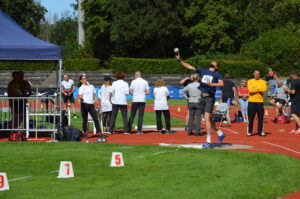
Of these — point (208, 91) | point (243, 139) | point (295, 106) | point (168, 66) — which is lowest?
point (243, 139)

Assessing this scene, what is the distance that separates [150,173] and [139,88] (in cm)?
952

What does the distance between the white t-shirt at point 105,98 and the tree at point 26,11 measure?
55752 mm

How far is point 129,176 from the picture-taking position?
37.4 ft

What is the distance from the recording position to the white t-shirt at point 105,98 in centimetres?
2114

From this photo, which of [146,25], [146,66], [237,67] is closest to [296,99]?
[237,67]

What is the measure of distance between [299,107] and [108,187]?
39.1 ft

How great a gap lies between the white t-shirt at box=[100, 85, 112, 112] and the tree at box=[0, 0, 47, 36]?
183 ft

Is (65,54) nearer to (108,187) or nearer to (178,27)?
(178,27)

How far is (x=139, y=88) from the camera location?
2120 centimetres

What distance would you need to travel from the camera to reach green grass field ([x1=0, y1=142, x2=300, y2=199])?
9805 millimetres

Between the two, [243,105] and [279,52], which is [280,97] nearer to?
[243,105]

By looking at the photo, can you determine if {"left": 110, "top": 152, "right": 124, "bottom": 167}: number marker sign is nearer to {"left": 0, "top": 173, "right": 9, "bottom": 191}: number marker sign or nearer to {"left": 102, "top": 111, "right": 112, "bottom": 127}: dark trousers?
{"left": 0, "top": 173, "right": 9, "bottom": 191}: number marker sign

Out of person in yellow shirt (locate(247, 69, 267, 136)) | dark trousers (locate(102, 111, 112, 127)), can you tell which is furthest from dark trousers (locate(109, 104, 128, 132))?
person in yellow shirt (locate(247, 69, 267, 136))

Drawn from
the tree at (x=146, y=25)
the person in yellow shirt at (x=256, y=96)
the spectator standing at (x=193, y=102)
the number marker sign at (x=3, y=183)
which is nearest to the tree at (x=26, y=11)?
the tree at (x=146, y=25)
